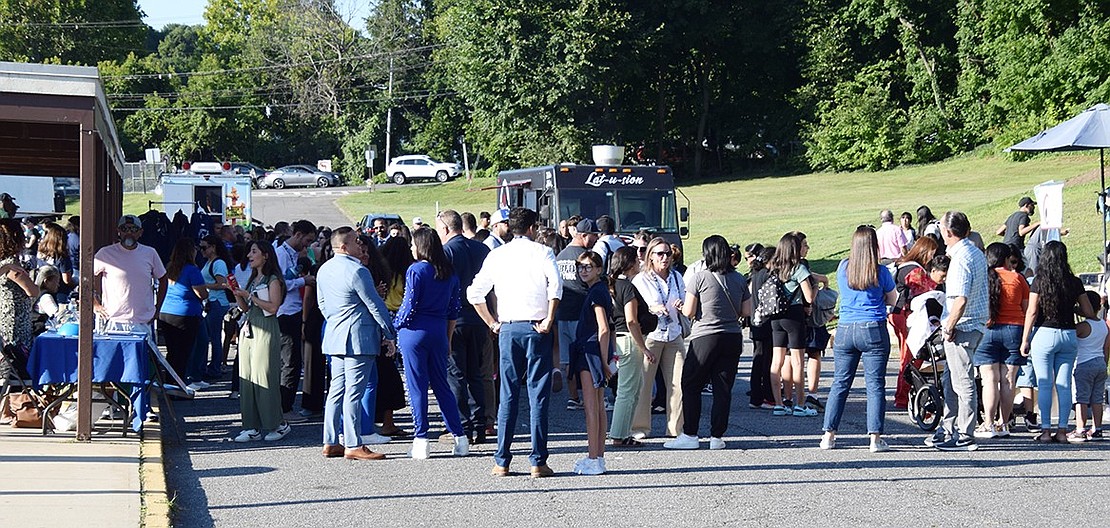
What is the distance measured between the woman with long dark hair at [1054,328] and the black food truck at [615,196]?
447 inches

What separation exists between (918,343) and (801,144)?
4436 cm

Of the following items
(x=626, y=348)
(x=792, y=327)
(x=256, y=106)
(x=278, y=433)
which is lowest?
(x=278, y=433)

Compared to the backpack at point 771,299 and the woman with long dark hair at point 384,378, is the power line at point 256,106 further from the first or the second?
the woman with long dark hair at point 384,378

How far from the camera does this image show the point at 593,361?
8734 millimetres

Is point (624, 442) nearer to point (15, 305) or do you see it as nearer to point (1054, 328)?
point (1054, 328)

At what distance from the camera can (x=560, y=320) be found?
9844mm

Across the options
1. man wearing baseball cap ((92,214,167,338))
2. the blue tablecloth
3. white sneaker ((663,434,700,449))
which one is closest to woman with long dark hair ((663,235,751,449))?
white sneaker ((663,434,700,449))

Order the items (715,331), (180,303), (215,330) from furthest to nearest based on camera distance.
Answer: (215,330), (180,303), (715,331)

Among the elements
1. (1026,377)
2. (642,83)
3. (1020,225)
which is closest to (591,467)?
(1026,377)

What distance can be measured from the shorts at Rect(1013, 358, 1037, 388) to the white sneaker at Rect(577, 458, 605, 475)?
4.04m

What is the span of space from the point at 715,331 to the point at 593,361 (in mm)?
1480

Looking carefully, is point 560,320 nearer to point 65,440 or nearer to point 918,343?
point 918,343

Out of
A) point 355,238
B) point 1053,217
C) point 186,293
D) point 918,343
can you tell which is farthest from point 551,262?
point 1053,217

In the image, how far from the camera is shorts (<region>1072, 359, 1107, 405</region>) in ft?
33.4
